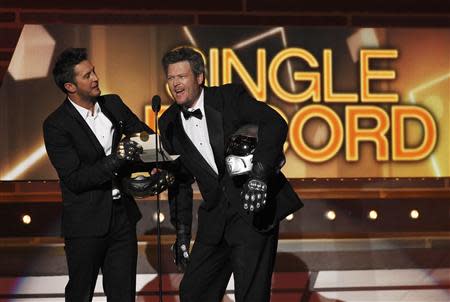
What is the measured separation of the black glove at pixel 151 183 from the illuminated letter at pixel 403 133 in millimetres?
1879

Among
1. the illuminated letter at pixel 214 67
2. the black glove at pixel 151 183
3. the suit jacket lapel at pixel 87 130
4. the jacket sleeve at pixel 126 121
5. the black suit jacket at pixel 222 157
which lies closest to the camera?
the black suit jacket at pixel 222 157

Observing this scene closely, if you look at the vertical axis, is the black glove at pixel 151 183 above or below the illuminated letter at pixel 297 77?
below

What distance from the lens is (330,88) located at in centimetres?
565

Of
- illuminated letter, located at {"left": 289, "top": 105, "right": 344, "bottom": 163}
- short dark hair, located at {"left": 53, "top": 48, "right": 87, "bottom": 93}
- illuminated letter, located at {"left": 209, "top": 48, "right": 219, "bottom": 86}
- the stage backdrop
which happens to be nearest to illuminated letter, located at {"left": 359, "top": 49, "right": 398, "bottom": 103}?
the stage backdrop

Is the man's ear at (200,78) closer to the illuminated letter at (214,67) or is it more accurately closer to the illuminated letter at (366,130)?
the illuminated letter at (214,67)

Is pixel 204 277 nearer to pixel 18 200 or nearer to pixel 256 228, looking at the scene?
pixel 256 228

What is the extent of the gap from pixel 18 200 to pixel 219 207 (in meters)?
1.97

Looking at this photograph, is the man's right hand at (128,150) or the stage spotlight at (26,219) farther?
the stage spotlight at (26,219)

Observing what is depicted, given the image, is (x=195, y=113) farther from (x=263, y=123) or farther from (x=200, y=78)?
(x=263, y=123)

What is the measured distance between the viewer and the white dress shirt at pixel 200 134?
4.07 m

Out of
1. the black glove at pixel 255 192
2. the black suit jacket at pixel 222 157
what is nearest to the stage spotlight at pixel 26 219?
the black suit jacket at pixel 222 157

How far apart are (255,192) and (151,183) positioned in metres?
0.57

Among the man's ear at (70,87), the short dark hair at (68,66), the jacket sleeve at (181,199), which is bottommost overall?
the jacket sleeve at (181,199)

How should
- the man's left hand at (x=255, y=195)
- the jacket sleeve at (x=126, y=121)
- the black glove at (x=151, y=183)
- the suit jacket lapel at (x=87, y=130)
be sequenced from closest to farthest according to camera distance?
the man's left hand at (x=255, y=195), the black glove at (x=151, y=183), the suit jacket lapel at (x=87, y=130), the jacket sleeve at (x=126, y=121)
